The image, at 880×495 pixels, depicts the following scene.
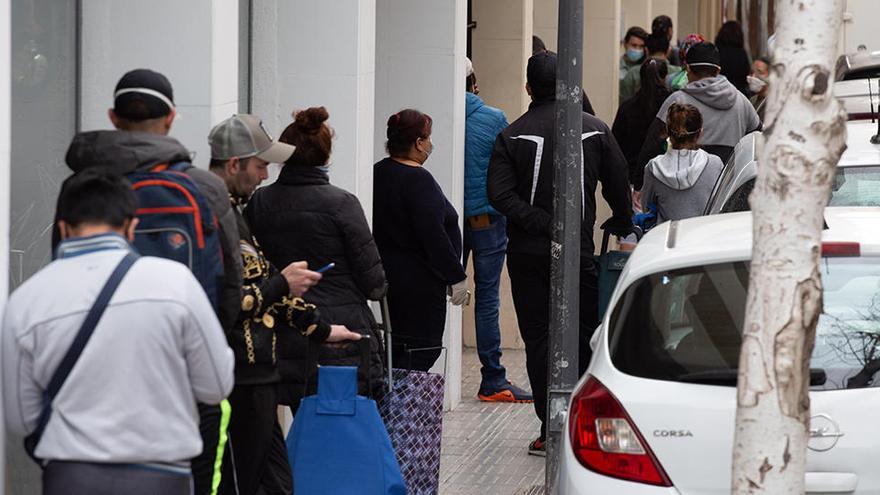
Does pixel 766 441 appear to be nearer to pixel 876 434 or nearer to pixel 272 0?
pixel 876 434

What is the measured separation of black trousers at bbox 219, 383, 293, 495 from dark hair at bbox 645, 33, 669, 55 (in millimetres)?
10045

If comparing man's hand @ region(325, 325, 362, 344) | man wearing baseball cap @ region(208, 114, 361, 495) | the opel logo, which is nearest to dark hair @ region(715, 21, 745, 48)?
man's hand @ region(325, 325, 362, 344)

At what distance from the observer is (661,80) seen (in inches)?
559

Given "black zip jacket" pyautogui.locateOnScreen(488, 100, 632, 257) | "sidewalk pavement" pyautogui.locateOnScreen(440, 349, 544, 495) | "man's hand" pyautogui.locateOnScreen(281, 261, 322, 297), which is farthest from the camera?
"black zip jacket" pyautogui.locateOnScreen(488, 100, 632, 257)

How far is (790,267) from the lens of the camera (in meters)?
4.19

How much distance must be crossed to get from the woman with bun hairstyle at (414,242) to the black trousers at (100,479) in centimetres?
383

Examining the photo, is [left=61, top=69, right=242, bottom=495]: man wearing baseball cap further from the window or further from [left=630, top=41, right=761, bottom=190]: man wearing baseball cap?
[left=630, top=41, right=761, bottom=190]: man wearing baseball cap

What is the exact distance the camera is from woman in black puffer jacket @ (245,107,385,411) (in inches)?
263

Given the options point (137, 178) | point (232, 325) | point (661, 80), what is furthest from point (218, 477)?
point (661, 80)

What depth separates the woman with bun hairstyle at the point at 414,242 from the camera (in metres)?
8.38

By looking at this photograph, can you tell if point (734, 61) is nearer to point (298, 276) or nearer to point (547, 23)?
point (547, 23)

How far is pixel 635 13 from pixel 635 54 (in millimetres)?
3825

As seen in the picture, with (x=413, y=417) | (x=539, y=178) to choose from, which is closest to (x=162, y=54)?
(x=413, y=417)

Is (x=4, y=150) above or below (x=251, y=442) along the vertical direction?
above
